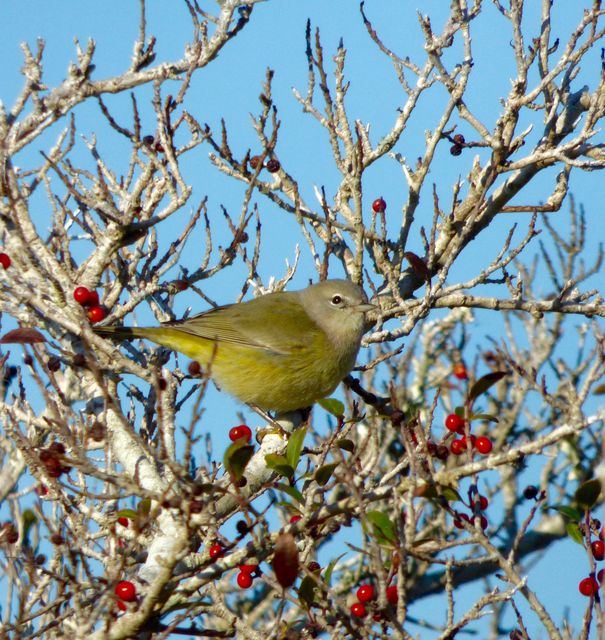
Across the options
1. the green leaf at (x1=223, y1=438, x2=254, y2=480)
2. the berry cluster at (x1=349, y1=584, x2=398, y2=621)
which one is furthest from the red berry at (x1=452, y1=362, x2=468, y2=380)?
the green leaf at (x1=223, y1=438, x2=254, y2=480)

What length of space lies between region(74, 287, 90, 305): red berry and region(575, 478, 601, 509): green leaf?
10.2ft

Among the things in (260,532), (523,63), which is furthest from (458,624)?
(523,63)

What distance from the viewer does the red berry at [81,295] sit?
5477mm

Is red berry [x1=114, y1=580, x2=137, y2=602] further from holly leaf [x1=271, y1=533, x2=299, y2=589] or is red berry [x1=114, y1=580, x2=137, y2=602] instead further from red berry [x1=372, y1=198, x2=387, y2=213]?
red berry [x1=372, y1=198, x2=387, y2=213]

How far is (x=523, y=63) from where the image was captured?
5.61 metres

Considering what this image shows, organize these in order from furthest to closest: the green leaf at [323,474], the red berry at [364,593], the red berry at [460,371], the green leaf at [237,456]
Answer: the red berry at [460,371]
the red berry at [364,593]
the green leaf at [323,474]
the green leaf at [237,456]

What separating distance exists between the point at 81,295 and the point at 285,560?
2678mm

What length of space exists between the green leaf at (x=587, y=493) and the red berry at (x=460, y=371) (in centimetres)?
507

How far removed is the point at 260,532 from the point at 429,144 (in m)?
3.09

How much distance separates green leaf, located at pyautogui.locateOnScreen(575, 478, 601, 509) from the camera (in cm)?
411

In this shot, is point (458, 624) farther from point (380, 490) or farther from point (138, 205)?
point (138, 205)

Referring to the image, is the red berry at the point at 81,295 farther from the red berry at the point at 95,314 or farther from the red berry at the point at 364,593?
the red berry at the point at 364,593

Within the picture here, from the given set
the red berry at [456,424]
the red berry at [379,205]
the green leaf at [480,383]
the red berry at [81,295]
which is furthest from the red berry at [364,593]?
the red berry at [379,205]

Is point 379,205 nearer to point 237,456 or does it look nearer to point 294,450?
point 294,450
